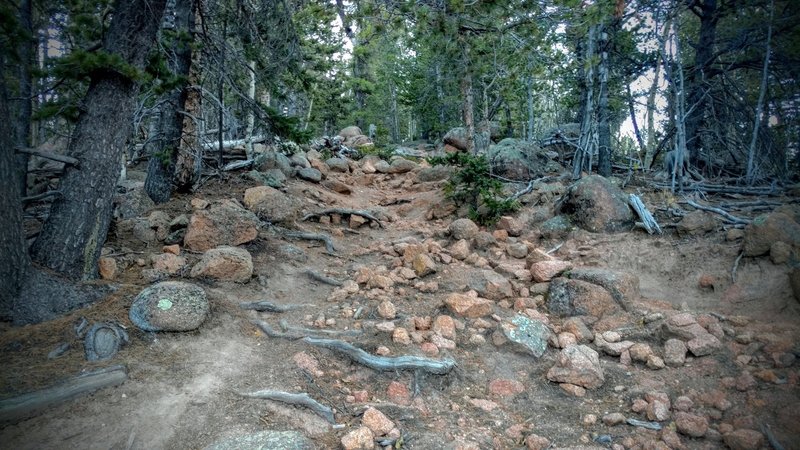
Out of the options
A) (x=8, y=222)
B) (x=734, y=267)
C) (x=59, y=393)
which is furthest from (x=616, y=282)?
(x=8, y=222)

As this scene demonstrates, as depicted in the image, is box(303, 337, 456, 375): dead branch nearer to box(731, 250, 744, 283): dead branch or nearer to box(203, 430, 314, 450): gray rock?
box(203, 430, 314, 450): gray rock

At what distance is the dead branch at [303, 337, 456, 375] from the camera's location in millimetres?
3648

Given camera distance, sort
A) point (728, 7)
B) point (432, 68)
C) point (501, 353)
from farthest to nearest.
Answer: point (432, 68) < point (728, 7) < point (501, 353)

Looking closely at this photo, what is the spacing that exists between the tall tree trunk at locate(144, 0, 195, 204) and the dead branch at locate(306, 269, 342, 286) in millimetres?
3072

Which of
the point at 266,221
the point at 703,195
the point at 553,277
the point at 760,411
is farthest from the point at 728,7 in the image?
the point at 266,221

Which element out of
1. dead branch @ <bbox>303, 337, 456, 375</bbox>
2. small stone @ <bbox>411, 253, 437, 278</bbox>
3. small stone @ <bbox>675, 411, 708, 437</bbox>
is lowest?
small stone @ <bbox>675, 411, 708, 437</bbox>

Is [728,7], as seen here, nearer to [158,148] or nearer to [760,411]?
[760,411]

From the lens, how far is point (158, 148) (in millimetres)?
7121

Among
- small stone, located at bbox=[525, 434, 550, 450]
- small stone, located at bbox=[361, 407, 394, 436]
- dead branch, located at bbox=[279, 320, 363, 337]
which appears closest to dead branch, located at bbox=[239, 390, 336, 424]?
small stone, located at bbox=[361, 407, 394, 436]

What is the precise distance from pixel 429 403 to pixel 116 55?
4.14 m

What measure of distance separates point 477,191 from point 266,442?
244 inches

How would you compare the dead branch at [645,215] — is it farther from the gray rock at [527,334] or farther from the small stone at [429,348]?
the small stone at [429,348]

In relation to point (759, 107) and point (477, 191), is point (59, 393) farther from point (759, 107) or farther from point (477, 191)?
point (759, 107)

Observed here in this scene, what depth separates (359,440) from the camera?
113 inches
